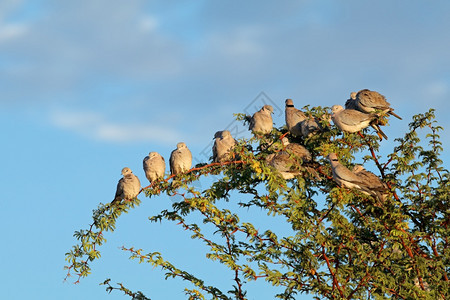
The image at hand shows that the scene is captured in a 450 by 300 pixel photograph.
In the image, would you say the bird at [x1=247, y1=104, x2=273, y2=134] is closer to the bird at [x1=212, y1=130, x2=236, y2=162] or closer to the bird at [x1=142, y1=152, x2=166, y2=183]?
the bird at [x1=212, y1=130, x2=236, y2=162]

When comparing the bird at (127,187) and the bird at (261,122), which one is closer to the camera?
the bird at (127,187)

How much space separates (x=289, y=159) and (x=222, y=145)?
77.2 inches

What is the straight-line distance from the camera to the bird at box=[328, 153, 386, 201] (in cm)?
957

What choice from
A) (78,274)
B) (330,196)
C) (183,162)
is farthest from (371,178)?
(78,274)

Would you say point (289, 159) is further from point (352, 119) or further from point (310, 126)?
point (352, 119)

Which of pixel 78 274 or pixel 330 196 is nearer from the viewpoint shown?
pixel 330 196

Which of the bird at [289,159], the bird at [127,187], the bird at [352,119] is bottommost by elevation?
the bird at [289,159]

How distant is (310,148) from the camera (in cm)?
1088

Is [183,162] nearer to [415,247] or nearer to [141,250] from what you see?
[141,250]

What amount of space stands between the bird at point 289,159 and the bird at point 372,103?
1239mm

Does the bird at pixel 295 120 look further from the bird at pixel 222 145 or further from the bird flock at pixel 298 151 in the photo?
A: the bird at pixel 222 145

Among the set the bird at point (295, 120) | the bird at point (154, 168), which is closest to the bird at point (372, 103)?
the bird at point (295, 120)

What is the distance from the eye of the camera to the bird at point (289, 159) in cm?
1002

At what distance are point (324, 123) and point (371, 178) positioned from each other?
49.7 inches
